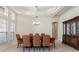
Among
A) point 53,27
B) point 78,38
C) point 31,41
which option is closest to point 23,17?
point 53,27

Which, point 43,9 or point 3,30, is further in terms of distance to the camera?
point 43,9

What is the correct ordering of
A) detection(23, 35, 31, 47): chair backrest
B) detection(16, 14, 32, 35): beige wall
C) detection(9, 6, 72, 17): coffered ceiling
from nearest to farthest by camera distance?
detection(23, 35, 31, 47): chair backrest
detection(9, 6, 72, 17): coffered ceiling
detection(16, 14, 32, 35): beige wall

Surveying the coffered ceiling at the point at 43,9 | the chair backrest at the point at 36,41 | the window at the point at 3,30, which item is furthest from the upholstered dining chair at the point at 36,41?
the window at the point at 3,30

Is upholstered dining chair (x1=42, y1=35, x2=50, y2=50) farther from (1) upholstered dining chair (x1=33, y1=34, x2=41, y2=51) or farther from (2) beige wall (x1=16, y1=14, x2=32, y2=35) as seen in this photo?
(2) beige wall (x1=16, y1=14, x2=32, y2=35)

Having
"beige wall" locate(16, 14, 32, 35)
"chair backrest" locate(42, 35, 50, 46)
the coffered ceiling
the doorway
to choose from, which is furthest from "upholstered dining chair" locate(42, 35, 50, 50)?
"beige wall" locate(16, 14, 32, 35)

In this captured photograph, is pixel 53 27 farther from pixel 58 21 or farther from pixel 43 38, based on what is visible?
pixel 43 38

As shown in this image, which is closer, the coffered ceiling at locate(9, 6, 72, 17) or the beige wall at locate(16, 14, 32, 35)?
the coffered ceiling at locate(9, 6, 72, 17)

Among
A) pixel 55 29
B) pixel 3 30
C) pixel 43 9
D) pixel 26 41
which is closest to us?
pixel 26 41

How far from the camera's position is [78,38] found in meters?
7.81

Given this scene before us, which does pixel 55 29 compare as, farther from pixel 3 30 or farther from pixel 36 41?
pixel 36 41

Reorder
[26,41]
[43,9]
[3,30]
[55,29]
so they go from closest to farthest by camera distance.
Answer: [26,41]
[3,30]
[43,9]
[55,29]

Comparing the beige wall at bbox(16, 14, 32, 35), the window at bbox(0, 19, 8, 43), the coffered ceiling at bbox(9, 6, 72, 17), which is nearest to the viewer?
the coffered ceiling at bbox(9, 6, 72, 17)

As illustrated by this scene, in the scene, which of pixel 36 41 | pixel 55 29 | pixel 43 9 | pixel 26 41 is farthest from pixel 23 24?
pixel 36 41

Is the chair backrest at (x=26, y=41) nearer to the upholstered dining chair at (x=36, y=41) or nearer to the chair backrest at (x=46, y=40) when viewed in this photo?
the upholstered dining chair at (x=36, y=41)
